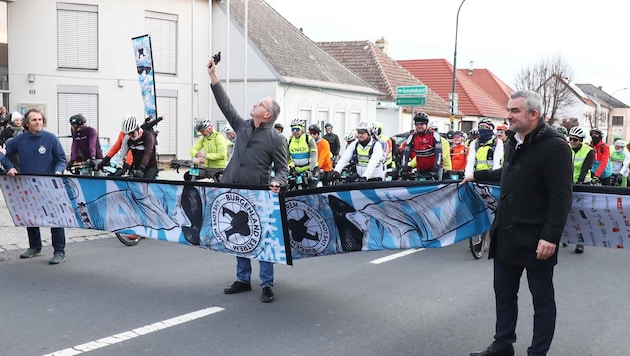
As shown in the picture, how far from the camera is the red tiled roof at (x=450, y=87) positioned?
51750 mm

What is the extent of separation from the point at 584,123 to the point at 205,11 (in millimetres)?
69742

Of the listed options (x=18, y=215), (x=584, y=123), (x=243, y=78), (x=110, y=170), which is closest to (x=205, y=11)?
(x=243, y=78)

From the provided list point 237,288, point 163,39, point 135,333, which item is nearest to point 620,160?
point 237,288

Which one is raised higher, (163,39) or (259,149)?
(163,39)

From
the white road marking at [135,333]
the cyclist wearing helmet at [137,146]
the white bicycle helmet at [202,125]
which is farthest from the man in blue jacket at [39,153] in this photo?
the white bicycle helmet at [202,125]

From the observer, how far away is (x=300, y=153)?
1435 centimetres

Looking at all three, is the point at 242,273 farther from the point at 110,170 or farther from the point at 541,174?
the point at 110,170

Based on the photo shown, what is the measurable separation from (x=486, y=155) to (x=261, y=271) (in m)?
5.45

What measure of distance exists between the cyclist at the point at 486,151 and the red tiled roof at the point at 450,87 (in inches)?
1607

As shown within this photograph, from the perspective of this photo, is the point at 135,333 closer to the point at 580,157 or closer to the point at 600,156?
the point at 580,157

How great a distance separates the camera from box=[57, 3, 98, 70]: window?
23.5 meters

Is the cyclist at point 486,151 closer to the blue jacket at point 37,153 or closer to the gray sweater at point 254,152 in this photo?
the gray sweater at point 254,152

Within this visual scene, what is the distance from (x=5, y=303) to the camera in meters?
6.43

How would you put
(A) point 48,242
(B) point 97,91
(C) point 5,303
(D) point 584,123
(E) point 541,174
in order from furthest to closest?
1. (D) point 584,123
2. (B) point 97,91
3. (A) point 48,242
4. (C) point 5,303
5. (E) point 541,174
